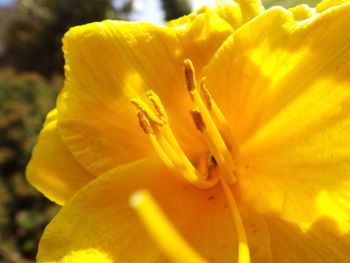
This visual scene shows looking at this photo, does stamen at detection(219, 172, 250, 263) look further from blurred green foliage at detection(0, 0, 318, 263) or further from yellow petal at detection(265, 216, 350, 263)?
blurred green foliage at detection(0, 0, 318, 263)

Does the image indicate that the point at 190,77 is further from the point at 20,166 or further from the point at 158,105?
the point at 20,166

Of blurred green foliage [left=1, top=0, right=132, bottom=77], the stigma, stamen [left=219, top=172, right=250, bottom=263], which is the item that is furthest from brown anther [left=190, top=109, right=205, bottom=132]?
blurred green foliage [left=1, top=0, right=132, bottom=77]

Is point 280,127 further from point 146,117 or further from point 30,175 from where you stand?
point 30,175

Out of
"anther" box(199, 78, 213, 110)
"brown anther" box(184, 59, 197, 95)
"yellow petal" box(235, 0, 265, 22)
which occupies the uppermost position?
"yellow petal" box(235, 0, 265, 22)

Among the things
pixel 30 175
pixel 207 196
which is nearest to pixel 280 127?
pixel 207 196

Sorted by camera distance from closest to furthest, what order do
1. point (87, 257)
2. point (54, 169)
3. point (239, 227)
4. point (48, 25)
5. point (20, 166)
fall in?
1. point (239, 227)
2. point (87, 257)
3. point (54, 169)
4. point (20, 166)
5. point (48, 25)

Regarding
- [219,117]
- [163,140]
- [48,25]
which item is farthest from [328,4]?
[48,25]

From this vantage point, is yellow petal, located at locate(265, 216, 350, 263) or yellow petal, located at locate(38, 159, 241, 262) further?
yellow petal, located at locate(38, 159, 241, 262)

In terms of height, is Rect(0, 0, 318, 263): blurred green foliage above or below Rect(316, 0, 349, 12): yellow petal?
below
